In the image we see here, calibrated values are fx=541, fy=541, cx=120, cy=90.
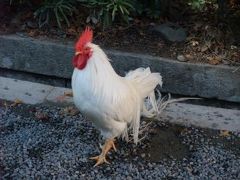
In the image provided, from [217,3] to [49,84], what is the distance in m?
2.03

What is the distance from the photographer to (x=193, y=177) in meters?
4.08

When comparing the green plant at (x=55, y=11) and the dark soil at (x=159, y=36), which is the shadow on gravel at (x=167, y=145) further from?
the green plant at (x=55, y=11)

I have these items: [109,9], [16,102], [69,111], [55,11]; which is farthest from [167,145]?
[55,11]

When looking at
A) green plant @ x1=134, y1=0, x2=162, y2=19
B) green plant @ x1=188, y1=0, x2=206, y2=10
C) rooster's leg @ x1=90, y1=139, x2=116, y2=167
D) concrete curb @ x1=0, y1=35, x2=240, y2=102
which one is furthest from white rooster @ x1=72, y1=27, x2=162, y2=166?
green plant @ x1=188, y1=0, x2=206, y2=10

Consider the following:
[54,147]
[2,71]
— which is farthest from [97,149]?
[2,71]

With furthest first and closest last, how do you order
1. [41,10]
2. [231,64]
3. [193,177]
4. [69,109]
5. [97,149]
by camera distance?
[41,10] → [231,64] → [69,109] → [97,149] → [193,177]

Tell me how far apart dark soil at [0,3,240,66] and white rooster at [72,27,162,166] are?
1.33m

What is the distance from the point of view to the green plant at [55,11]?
5.66 m

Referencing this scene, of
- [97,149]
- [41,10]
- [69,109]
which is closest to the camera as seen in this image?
[97,149]

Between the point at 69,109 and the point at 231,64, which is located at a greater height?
the point at 231,64

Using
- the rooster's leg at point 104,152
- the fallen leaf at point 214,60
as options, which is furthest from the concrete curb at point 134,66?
the rooster's leg at point 104,152

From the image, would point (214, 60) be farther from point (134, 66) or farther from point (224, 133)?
point (224, 133)

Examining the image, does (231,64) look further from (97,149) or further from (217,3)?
(97,149)

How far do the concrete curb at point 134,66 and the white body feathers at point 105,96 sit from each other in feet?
3.56
